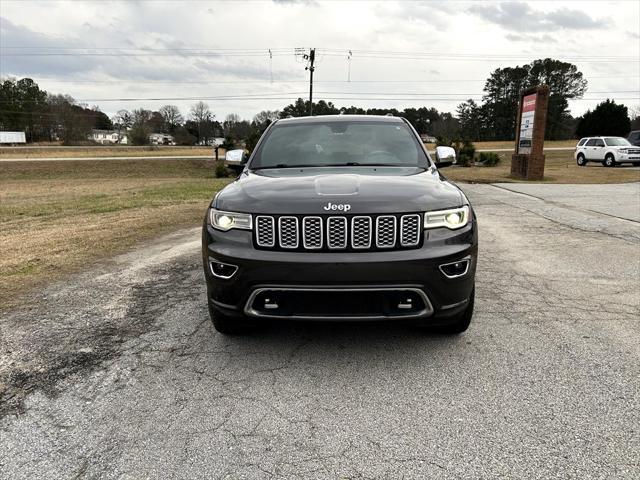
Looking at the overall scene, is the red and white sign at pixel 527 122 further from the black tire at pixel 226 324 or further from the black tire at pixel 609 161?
the black tire at pixel 226 324

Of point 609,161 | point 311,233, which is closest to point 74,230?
point 311,233

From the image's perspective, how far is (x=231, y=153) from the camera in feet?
16.4

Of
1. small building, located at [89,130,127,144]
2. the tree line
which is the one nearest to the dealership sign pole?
the tree line

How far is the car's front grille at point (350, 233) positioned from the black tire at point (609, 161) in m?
29.8

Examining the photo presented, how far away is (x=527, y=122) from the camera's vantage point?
65.1 feet

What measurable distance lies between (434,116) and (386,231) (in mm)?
114256

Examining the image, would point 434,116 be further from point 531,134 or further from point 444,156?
point 444,156

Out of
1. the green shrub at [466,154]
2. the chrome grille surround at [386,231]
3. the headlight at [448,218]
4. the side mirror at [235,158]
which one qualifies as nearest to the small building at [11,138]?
the green shrub at [466,154]

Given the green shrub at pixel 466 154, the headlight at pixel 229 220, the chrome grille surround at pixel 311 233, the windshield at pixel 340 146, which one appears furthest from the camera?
the green shrub at pixel 466 154

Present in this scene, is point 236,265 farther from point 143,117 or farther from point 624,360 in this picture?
point 143,117

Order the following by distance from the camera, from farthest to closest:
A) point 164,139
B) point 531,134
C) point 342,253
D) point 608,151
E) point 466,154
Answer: point 164,139 → point 466,154 → point 608,151 → point 531,134 → point 342,253

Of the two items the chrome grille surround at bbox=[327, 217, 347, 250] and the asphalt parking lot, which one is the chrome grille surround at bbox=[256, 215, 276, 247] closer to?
the chrome grille surround at bbox=[327, 217, 347, 250]

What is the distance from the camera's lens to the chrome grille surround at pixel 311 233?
3082 millimetres

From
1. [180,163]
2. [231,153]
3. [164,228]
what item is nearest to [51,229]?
[164,228]
